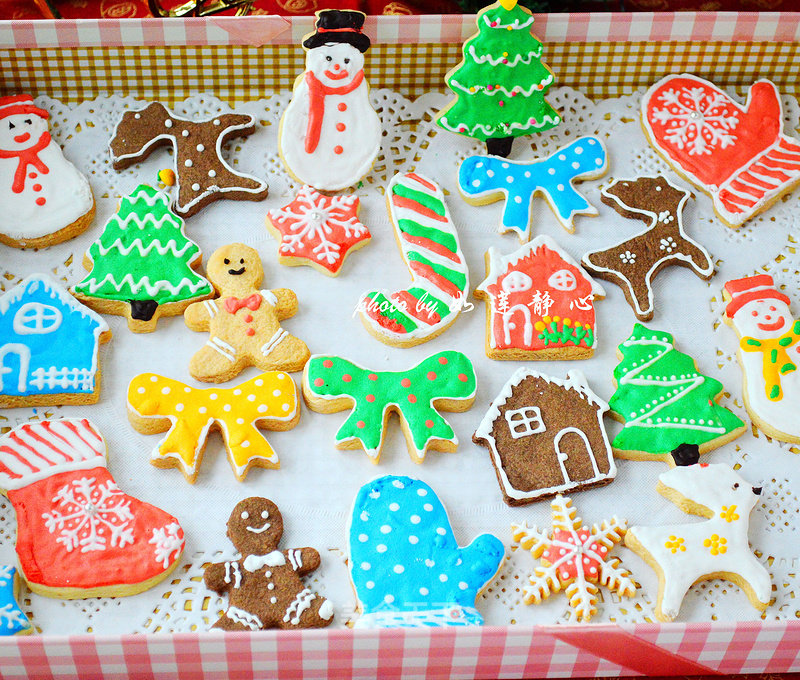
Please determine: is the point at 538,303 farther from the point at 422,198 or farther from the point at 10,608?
the point at 10,608

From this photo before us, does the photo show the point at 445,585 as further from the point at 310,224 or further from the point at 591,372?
the point at 310,224

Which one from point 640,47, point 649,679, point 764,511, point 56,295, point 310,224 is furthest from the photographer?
point 640,47

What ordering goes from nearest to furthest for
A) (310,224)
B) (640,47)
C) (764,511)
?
(764,511)
(310,224)
(640,47)

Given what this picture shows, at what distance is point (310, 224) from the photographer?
197cm

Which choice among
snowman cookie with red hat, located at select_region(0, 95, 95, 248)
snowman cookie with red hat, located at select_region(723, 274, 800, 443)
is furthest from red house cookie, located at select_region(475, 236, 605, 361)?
snowman cookie with red hat, located at select_region(0, 95, 95, 248)

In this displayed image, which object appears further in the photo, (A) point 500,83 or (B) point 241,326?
(A) point 500,83

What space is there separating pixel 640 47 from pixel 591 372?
2.60 feet

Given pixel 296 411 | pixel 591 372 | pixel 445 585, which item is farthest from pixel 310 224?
pixel 445 585

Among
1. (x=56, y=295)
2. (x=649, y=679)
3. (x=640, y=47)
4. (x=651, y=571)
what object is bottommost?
(x=649, y=679)

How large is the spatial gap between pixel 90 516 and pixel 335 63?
1022 millimetres

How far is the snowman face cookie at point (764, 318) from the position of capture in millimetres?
1902

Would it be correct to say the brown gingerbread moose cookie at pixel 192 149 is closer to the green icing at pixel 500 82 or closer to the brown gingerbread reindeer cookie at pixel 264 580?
the green icing at pixel 500 82

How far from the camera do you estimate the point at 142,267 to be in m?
1.90

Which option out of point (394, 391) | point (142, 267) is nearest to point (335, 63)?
point (142, 267)
